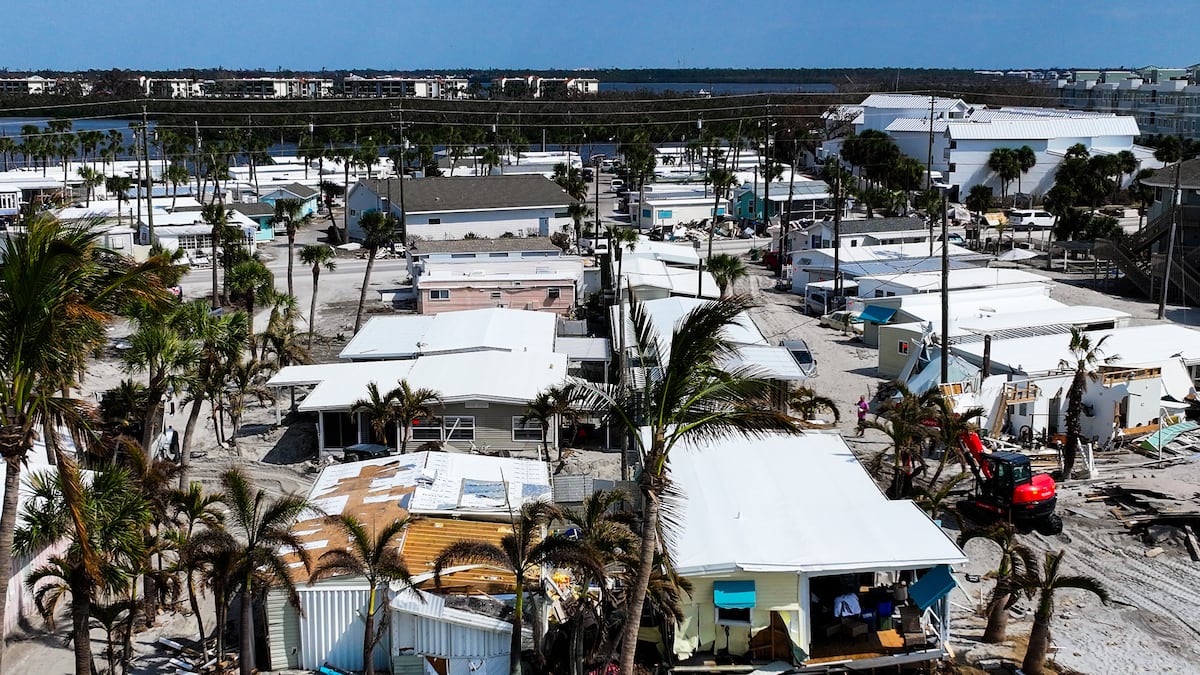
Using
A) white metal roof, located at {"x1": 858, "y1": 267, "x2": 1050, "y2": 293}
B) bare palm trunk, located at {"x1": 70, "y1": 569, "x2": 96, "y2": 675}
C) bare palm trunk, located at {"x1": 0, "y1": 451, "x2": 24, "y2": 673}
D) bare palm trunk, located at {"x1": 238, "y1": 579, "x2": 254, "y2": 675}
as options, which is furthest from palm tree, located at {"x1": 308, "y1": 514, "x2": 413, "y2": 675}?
white metal roof, located at {"x1": 858, "y1": 267, "x2": 1050, "y2": 293}

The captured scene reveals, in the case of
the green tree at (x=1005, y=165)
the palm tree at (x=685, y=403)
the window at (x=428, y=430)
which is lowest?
the window at (x=428, y=430)

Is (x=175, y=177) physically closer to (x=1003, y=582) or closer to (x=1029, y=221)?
(x=1029, y=221)

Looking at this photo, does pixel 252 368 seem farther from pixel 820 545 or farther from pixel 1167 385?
pixel 1167 385

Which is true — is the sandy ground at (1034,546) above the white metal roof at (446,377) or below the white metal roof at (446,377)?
below

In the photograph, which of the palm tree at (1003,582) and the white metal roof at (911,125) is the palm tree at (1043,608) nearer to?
the palm tree at (1003,582)

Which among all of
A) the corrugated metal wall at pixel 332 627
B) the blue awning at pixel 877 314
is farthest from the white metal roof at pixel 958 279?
the corrugated metal wall at pixel 332 627

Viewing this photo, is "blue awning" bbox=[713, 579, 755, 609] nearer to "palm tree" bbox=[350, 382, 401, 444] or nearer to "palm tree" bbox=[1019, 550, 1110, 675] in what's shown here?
"palm tree" bbox=[1019, 550, 1110, 675]
